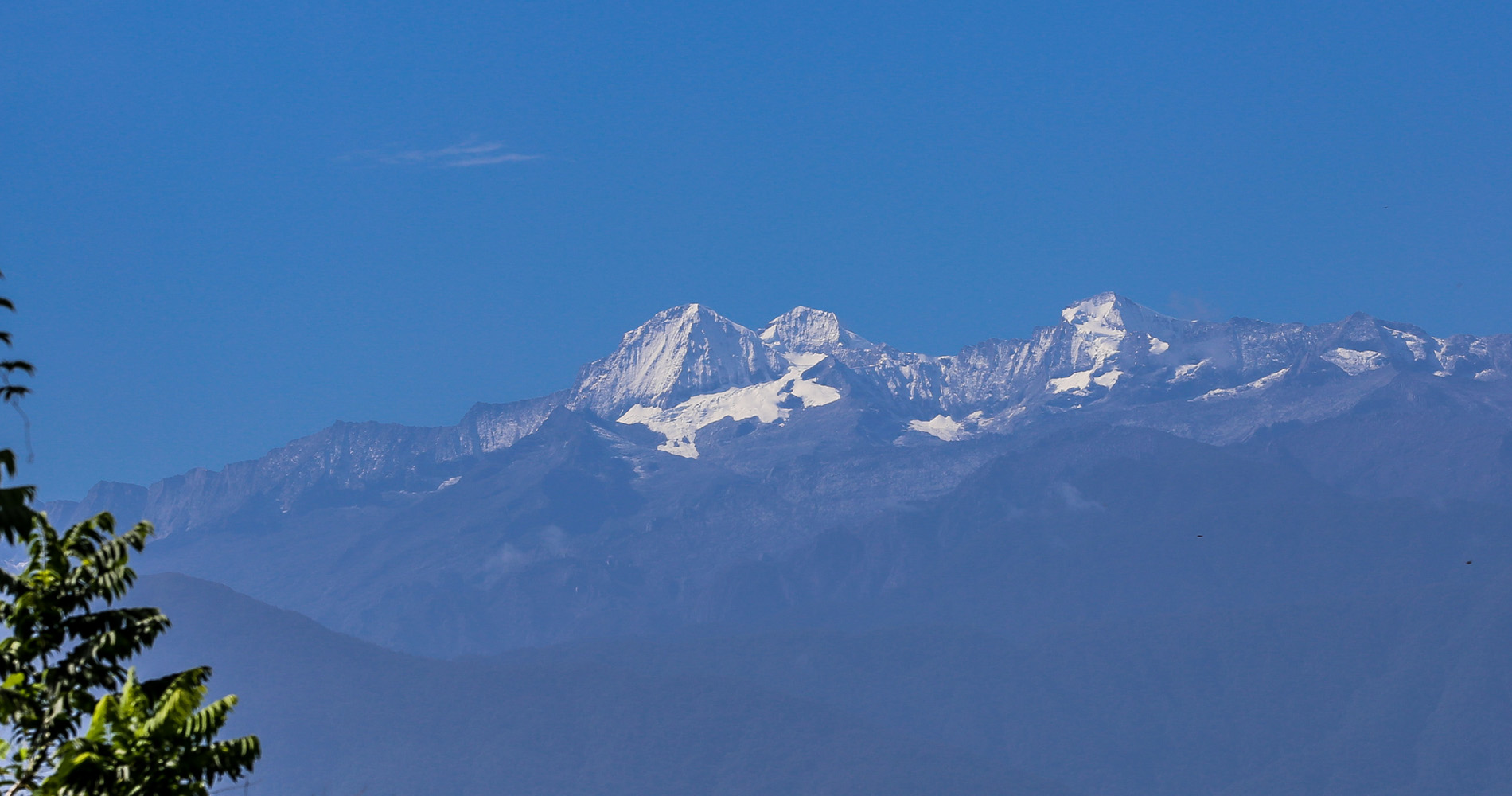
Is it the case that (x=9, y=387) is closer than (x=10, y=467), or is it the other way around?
(x=10, y=467)

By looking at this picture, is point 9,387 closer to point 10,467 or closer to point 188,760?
point 10,467

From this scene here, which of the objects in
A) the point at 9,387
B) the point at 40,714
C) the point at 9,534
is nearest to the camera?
the point at 9,534

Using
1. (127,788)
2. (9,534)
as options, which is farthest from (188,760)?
(9,534)

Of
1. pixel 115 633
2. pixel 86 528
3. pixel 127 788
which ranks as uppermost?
pixel 86 528

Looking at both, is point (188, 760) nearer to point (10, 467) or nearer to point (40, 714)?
point (40, 714)

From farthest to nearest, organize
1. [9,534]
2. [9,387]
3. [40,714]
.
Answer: [40,714] → [9,387] → [9,534]

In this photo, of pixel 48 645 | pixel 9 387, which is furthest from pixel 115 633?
pixel 9 387

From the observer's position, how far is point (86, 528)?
30.0 meters

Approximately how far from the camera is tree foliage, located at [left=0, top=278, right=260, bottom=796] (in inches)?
1142

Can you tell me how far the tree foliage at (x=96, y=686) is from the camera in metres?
29.0

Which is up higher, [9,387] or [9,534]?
[9,387]

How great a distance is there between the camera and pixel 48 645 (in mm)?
29828

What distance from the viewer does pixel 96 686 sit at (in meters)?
29.7

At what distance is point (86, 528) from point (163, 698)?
3.07 meters
